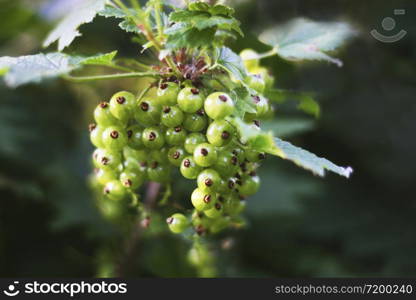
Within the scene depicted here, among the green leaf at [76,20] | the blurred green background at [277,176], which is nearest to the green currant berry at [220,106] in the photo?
the green leaf at [76,20]

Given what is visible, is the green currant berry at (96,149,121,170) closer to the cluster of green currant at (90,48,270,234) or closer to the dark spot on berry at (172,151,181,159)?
the cluster of green currant at (90,48,270,234)

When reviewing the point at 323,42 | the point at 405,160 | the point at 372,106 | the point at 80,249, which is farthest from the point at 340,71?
the point at 80,249

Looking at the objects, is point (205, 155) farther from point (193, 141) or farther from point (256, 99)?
point (256, 99)

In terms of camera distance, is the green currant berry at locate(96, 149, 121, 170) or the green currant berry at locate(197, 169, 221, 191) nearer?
the green currant berry at locate(197, 169, 221, 191)

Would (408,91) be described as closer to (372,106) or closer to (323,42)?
(372,106)
